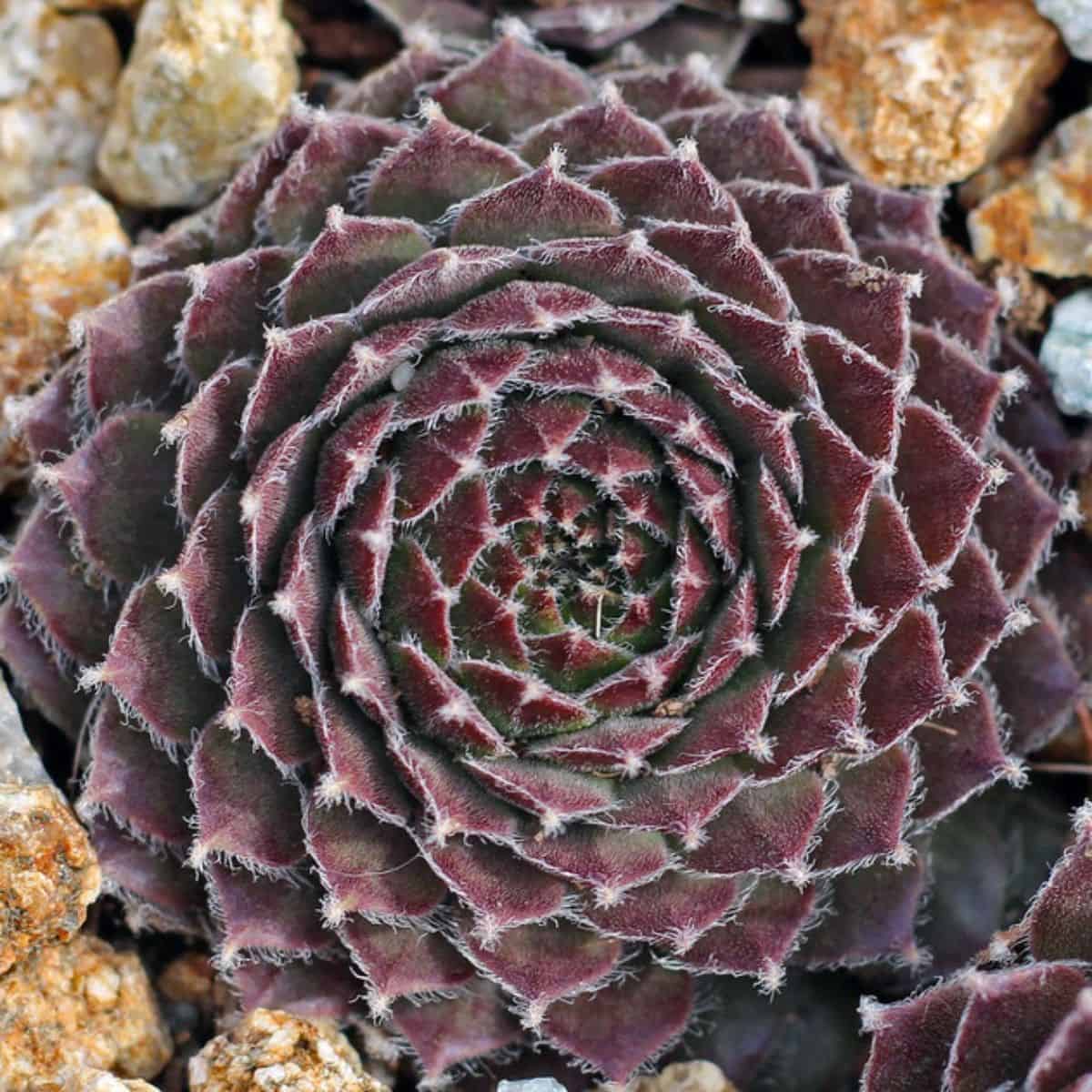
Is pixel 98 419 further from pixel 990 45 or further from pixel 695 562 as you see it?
pixel 990 45

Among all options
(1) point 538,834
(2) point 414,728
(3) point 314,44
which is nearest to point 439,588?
(2) point 414,728

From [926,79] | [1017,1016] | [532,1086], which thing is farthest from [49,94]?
[1017,1016]

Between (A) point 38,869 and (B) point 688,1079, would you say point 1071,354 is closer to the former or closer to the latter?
(B) point 688,1079

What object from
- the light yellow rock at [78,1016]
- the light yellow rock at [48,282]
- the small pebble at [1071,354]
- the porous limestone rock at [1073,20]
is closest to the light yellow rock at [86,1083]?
the light yellow rock at [78,1016]

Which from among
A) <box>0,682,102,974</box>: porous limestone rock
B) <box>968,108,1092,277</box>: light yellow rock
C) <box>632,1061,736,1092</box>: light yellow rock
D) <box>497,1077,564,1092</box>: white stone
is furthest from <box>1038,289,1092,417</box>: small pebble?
<box>0,682,102,974</box>: porous limestone rock

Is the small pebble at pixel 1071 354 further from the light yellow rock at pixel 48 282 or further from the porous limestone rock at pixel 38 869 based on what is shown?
the porous limestone rock at pixel 38 869

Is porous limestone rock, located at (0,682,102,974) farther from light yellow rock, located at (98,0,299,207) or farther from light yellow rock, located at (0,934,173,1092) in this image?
light yellow rock, located at (98,0,299,207)

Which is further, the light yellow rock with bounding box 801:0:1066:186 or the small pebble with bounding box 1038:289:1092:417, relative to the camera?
the light yellow rock with bounding box 801:0:1066:186
